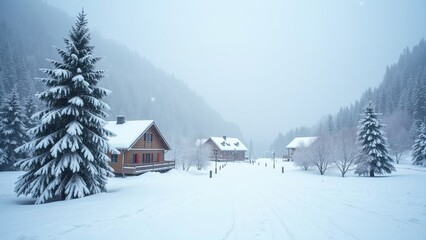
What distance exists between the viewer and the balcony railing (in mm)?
29459

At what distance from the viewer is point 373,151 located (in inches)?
1170

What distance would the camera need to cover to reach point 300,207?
11.5 m

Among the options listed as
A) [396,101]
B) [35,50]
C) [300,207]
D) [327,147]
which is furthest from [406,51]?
[35,50]

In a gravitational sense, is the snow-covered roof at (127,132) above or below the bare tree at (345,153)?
above

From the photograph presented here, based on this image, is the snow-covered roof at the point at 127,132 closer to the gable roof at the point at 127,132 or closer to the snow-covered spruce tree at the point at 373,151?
the gable roof at the point at 127,132

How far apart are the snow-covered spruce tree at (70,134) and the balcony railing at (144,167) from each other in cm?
1455

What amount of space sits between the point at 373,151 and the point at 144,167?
30170 mm

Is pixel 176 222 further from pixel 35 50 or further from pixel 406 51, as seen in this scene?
pixel 406 51

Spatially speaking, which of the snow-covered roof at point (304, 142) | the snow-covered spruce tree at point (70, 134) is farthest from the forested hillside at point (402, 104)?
the snow-covered spruce tree at point (70, 134)

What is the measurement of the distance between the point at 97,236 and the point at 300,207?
9.19 metres

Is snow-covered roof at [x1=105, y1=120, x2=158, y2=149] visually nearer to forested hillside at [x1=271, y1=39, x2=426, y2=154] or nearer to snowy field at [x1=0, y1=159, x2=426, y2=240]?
snowy field at [x1=0, y1=159, x2=426, y2=240]

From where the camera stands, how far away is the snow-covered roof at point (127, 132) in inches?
1187

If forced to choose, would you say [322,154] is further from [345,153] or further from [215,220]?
[215,220]

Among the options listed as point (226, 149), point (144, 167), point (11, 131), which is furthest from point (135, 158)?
point (226, 149)
